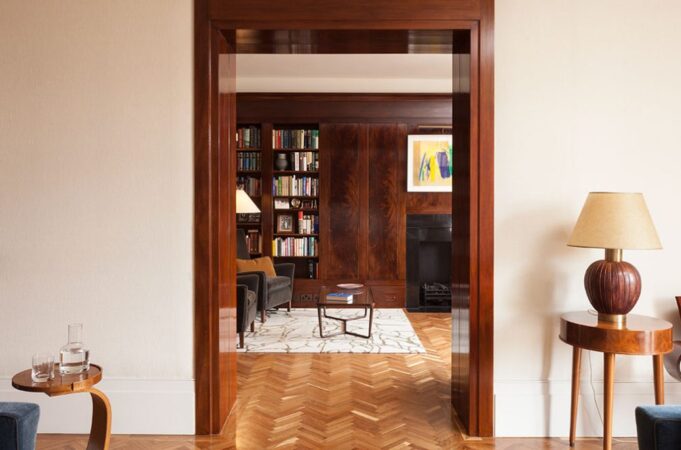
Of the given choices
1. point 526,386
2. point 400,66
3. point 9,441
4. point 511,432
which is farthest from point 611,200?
point 400,66

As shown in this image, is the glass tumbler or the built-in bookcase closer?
the glass tumbler

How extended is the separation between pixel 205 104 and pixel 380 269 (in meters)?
4.55

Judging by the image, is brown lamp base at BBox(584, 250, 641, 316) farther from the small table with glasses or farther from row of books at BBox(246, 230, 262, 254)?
row of books at BBox(246, 230, 262, 254)

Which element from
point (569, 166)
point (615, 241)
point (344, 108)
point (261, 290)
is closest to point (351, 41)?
point (569, 166)

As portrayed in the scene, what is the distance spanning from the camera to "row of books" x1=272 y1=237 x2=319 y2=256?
7148 millimetres

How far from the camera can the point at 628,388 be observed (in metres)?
3.05

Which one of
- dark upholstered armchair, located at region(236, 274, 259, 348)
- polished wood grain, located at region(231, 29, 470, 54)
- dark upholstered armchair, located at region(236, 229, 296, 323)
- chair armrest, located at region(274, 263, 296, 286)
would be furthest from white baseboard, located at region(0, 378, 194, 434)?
chair armrest, located at region(274, 263, 296, 286)

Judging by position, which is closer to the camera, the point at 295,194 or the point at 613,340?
the point at 613,340

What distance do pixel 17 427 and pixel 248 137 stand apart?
560 centimetres

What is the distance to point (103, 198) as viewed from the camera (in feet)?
9.96

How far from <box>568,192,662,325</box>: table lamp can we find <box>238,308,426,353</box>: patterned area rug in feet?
8.20

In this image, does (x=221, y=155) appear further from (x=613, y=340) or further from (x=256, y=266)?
(x=256, y=266)

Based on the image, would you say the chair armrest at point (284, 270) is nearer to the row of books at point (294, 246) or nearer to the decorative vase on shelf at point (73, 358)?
the row of books at point (294, 246)

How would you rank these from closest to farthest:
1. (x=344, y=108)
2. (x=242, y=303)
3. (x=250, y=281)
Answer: (x=242, y=303) < (x=250, y=281) < (x=344, y=108)
